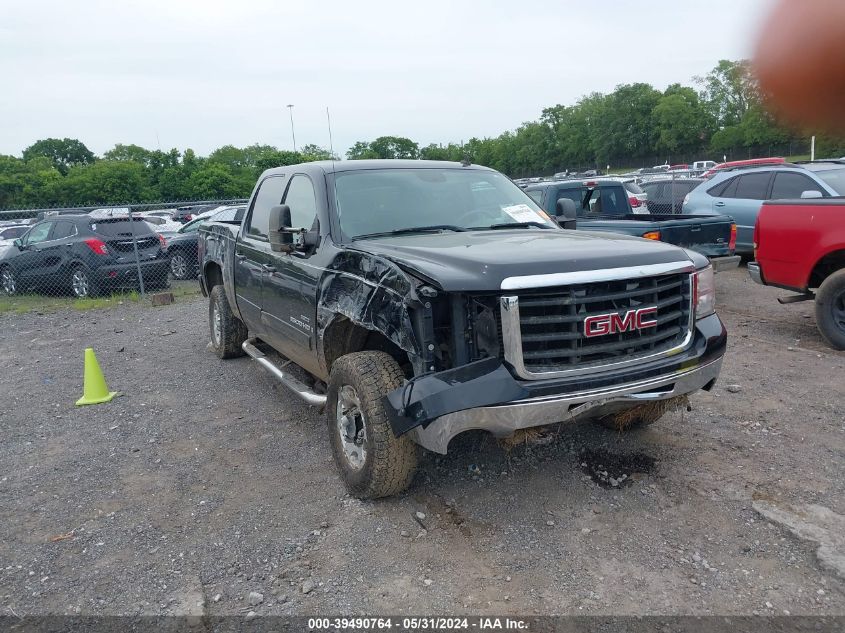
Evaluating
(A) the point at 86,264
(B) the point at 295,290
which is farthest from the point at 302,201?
(A) the point at 86,264

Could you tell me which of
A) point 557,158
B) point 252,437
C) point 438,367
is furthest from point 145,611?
point 557,158

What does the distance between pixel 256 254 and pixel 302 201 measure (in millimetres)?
759

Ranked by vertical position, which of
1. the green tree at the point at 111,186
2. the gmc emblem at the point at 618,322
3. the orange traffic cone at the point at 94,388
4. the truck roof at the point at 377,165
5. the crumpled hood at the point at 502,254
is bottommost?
the orange traffic cone at the point at 94,388

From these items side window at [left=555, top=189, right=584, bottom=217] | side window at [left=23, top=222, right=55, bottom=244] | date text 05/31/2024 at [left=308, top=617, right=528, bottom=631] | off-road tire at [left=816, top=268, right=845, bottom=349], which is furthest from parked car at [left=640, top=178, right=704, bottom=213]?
date text 05/31/2024 at [left=308, top=617, right=528, bottom=631]

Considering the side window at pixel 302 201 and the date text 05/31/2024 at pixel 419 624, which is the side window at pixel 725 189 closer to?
the side window at pixel 302 201

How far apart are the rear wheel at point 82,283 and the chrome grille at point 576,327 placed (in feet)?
36.3

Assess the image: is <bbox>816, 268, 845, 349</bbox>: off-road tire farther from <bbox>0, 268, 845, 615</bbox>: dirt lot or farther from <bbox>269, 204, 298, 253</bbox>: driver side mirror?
<bbox>269, 204, 298, 253</bbox>: driver side mirror

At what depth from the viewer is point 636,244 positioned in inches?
148

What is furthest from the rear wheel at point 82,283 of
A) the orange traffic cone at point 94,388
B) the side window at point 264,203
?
the side window at point 264,203

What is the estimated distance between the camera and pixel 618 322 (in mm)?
3355

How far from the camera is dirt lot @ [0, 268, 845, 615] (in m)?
3.03

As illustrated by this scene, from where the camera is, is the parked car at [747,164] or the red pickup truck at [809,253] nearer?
the red pickup truck at [809,253]

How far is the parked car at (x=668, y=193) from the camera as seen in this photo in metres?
15.5

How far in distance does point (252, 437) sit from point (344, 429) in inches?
54.0
